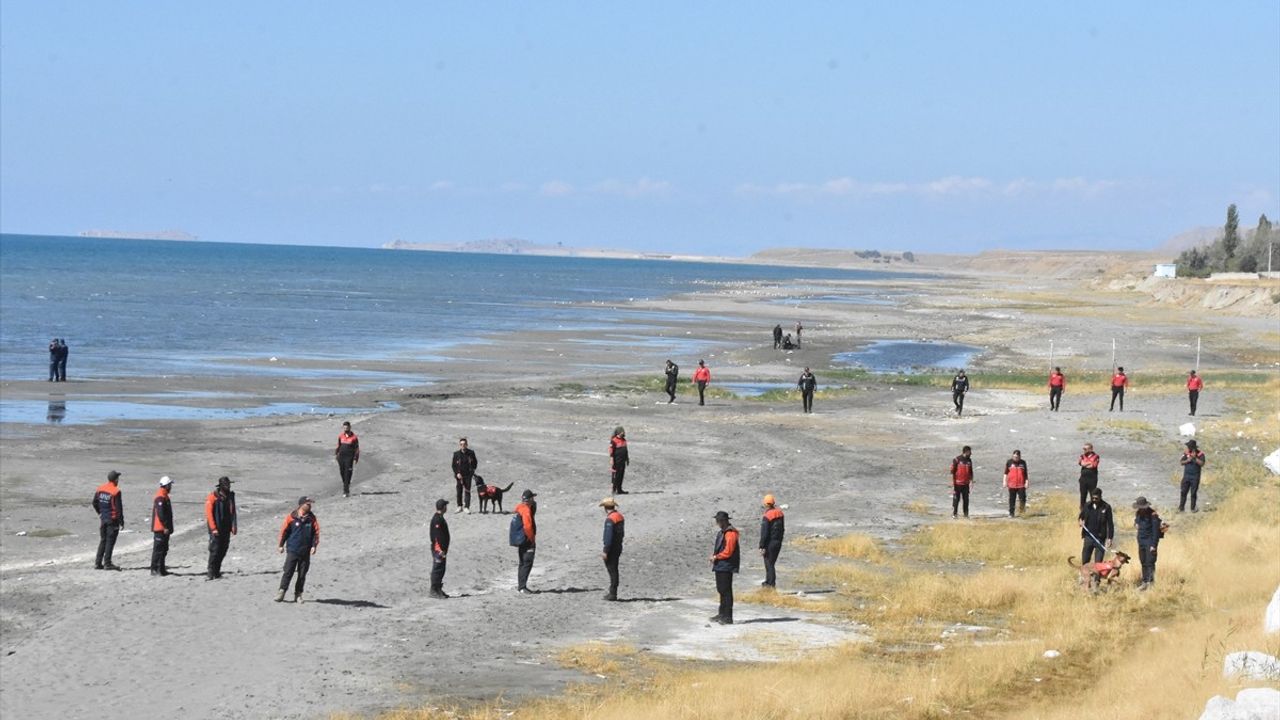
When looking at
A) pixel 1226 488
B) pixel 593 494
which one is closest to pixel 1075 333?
pixel 1226 488

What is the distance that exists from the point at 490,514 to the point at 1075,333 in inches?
2646

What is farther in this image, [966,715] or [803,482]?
[803,482]

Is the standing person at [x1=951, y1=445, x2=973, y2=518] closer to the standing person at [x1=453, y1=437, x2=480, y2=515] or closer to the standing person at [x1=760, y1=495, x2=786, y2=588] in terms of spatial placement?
the standing person at [x1=760, y1=495, x2=786, y2=588]

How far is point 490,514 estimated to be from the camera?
27531 millimetres

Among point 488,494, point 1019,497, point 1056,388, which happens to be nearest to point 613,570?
point 488,494

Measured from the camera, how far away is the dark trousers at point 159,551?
21734mm

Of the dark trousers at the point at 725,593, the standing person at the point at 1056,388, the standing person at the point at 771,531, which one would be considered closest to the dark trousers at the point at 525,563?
the dark trousers at the point at 725,593

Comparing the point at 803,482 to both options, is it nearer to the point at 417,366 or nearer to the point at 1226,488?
the point at 1226,488

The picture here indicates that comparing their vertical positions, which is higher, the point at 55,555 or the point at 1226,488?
the point at 1226,488

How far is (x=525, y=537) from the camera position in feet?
66.9

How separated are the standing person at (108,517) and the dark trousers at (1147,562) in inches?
599

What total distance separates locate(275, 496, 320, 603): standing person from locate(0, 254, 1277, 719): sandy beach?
444mm

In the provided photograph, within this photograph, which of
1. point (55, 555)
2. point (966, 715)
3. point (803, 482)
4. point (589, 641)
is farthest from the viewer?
point (803, 482)

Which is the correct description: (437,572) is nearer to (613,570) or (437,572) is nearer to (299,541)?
(299,541)
